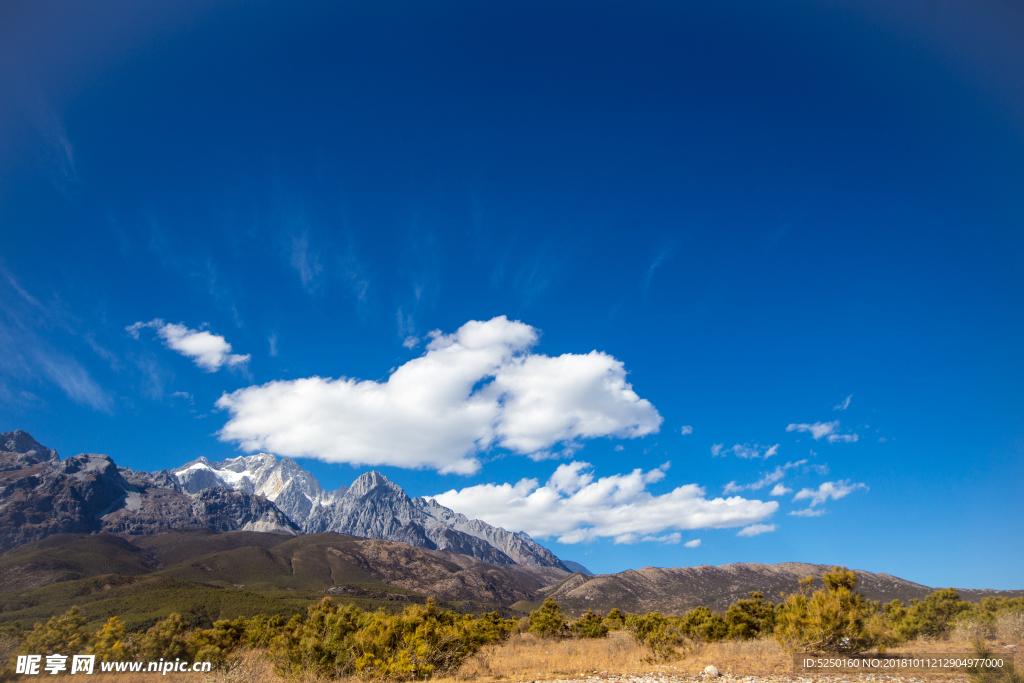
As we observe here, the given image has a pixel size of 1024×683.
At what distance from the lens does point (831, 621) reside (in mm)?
21141

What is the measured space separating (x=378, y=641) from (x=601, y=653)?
588 inches

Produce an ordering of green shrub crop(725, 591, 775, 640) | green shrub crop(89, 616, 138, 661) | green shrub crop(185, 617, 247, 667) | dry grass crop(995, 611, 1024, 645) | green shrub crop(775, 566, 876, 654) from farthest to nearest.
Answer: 1. green shrub crop(725, 591, 775, 640)
2. green shrub crop(185, 617, 247, 667)
3. green shrub crop(89, 616, 138, 661)
4. dry grass crop(995, 611, 1024, 645)
5. green shrub crop(775, 566, 876, 654)

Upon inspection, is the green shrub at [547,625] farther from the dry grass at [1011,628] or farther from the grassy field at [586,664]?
the dry grass at [1011,628]

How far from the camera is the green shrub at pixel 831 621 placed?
831 inches

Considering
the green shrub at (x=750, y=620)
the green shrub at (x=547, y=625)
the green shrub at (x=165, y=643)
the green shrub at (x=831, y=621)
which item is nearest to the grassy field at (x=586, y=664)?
the green shrub at (x=831, y=621)

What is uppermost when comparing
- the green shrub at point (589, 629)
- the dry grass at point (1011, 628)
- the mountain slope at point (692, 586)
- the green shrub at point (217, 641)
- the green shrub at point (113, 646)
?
the green shrub at point (113, 646)

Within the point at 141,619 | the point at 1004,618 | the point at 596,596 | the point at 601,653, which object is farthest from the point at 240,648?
the point at 596,596

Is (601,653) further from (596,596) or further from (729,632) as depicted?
(596,596)

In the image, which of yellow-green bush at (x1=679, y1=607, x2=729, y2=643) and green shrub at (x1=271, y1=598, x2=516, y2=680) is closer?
green shrub at (x1=271, y1=598, x2=516, y2=680)

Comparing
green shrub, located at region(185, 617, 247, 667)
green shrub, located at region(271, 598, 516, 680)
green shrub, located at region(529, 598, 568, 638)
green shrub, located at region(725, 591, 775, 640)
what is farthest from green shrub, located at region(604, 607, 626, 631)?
green shrub, located at region(185, 617, 247, 667)

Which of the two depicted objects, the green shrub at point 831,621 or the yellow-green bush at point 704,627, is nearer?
the green shrub at point 831,621

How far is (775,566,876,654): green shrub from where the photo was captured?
21.1m

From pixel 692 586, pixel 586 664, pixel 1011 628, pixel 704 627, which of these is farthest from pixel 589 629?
pixel 692 586

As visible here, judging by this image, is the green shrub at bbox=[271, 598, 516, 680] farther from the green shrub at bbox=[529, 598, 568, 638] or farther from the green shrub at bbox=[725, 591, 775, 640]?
the green shrub at bbox=[529, 598, 568, 638]
